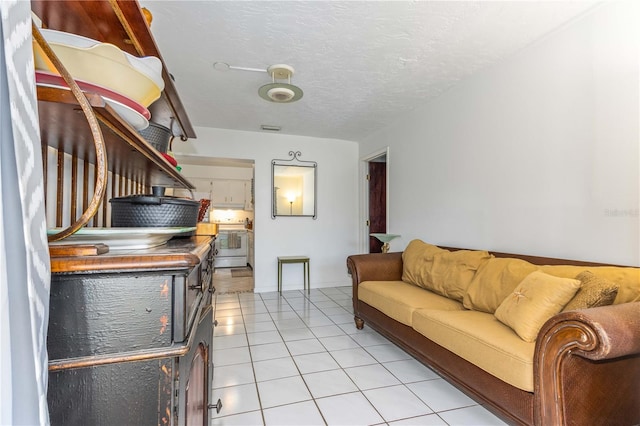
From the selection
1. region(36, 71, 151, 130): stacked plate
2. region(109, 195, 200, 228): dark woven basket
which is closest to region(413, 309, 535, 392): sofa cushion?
region(109, 195, 200, 228): dark woven basket

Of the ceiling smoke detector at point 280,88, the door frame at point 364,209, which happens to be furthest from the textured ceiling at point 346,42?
the door frame at point 364,209

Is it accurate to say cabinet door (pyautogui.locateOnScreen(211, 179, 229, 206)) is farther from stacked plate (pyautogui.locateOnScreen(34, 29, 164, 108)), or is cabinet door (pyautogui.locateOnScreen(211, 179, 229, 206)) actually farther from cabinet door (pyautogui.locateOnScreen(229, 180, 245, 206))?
stacked plate (pyautogui.locateOnScreen(34, 29, 164, 108))

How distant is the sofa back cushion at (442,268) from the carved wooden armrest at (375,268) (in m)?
0.12

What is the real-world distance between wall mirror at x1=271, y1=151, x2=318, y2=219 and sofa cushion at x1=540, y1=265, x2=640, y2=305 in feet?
12.0

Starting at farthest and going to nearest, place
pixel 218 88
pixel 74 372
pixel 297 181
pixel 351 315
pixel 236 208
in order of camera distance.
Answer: pixel 236 208 < pixel 297 181 < pixel 351 315 < pixel 218 88 < pixel 74 372

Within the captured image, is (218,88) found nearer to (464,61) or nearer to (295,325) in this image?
(464,61)

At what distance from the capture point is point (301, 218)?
5.00m

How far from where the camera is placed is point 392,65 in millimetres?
2645

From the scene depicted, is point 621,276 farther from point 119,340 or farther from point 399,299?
point 119,340

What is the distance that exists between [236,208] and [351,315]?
4.73m

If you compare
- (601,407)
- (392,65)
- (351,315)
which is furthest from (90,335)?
(351,315)

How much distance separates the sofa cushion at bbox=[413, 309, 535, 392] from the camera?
1415 mm

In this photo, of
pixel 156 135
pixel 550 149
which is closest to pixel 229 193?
pixel 156 135

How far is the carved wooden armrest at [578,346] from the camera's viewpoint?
110 cm
